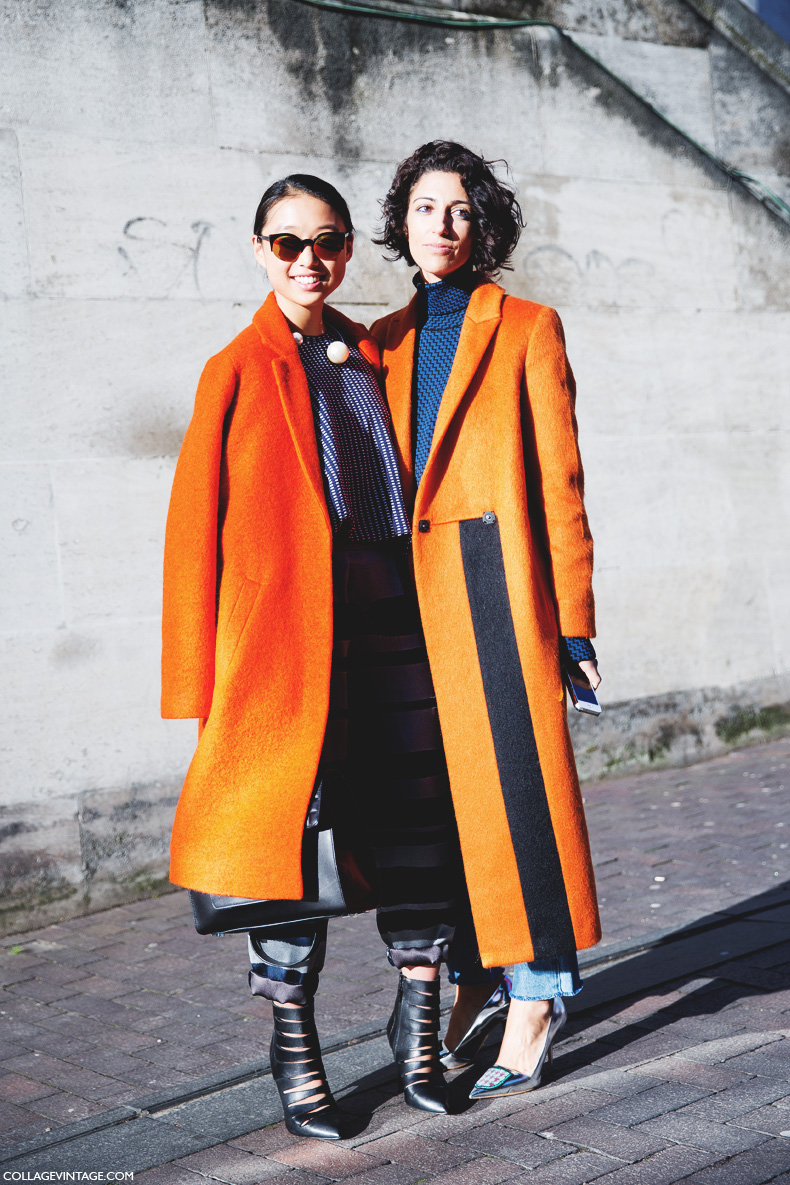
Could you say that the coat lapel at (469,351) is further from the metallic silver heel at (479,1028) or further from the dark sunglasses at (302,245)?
the metallic silver heel at (479,1028)

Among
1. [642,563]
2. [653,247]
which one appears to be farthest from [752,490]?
[653,247]

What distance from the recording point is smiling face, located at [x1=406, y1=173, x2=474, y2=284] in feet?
9.65

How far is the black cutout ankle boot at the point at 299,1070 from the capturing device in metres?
2.78

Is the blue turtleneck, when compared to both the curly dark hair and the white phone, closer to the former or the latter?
the curly dark hair

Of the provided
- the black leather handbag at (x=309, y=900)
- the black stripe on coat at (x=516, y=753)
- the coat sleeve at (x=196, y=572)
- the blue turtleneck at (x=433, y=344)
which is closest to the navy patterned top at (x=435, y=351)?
the blue turtleneck at (x=433, y=344)

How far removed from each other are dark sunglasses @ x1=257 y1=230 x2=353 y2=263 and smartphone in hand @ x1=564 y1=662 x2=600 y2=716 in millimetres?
1073

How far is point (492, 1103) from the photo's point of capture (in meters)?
2.91

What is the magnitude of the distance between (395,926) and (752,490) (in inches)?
180

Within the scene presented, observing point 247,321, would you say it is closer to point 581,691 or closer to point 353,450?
point 353,450

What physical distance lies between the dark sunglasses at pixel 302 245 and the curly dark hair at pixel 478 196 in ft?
0.87

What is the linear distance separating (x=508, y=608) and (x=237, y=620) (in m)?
0.60

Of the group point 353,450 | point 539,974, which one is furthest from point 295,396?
point 539,974

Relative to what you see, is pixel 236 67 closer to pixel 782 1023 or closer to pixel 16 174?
pixel 16 174

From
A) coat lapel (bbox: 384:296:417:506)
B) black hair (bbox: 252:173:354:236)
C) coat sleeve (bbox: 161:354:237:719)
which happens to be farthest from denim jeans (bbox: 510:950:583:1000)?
black hair (bbox: 252:173:354:236)
